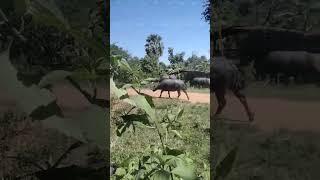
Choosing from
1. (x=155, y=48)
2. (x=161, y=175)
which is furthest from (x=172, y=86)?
(x=161, y=175)

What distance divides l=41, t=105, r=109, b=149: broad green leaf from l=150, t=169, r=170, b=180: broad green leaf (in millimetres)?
162

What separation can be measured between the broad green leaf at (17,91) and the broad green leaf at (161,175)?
22 centimetres

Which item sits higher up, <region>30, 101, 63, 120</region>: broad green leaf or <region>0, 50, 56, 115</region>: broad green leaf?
<region>0, 50, 56, 115</region>: broad green leaf

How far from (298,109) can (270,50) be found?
0.25ft

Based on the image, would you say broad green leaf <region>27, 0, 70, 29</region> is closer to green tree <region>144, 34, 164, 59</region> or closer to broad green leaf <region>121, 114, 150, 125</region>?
broad green leaf <region>121, 114, 150, 125</region>

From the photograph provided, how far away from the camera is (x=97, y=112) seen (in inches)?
7.5

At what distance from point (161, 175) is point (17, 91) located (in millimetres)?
224

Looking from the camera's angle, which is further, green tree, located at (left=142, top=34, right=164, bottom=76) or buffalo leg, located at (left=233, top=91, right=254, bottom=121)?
green tree, located at (left=142, top=34, right=164, bottom=76)

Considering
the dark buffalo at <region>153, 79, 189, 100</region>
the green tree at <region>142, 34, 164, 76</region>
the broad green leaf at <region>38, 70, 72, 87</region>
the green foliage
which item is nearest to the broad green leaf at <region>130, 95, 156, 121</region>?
the green foliage

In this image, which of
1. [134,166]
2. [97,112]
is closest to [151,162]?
[134,166]

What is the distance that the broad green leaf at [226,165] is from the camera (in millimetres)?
200

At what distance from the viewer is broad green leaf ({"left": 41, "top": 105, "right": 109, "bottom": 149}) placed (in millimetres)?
144

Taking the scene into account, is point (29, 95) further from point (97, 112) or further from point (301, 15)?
point (301, 15)

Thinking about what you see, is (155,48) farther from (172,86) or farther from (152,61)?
(172,86)
